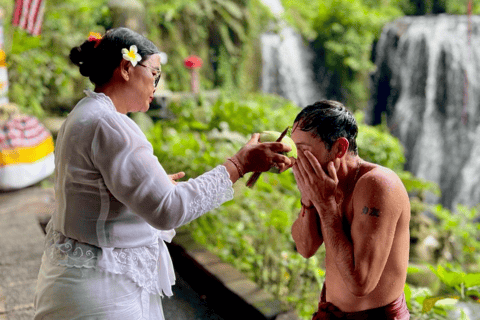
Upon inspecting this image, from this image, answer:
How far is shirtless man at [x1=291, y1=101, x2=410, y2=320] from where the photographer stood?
4.99 feet

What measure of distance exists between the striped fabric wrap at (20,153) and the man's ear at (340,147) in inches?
214

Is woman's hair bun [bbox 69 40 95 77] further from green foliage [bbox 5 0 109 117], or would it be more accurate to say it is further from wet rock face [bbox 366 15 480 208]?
wet rock face [bbox 366 15 480 208]

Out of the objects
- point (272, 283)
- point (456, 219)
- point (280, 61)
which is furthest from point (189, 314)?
point (280, 61)

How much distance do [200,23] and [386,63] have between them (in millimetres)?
6039

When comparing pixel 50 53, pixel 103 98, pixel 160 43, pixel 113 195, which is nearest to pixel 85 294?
pixel 113 195

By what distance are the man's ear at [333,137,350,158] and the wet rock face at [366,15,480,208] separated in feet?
37.5

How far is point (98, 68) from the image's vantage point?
161cm

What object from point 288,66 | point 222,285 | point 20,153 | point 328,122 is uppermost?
point 328,122

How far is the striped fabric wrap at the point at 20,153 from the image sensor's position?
5.85m

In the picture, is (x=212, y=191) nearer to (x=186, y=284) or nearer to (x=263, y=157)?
(x=263, y=157)

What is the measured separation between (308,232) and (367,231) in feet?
1.15

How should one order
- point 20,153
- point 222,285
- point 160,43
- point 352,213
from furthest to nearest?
point 160,43 → point 20,153 → point 222,285 → point 352,213

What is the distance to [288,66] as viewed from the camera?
1362 cm

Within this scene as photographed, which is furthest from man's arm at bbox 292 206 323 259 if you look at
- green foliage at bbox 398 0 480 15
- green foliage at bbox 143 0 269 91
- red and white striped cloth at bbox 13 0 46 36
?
green foliage at bbox 398 0 480 15
